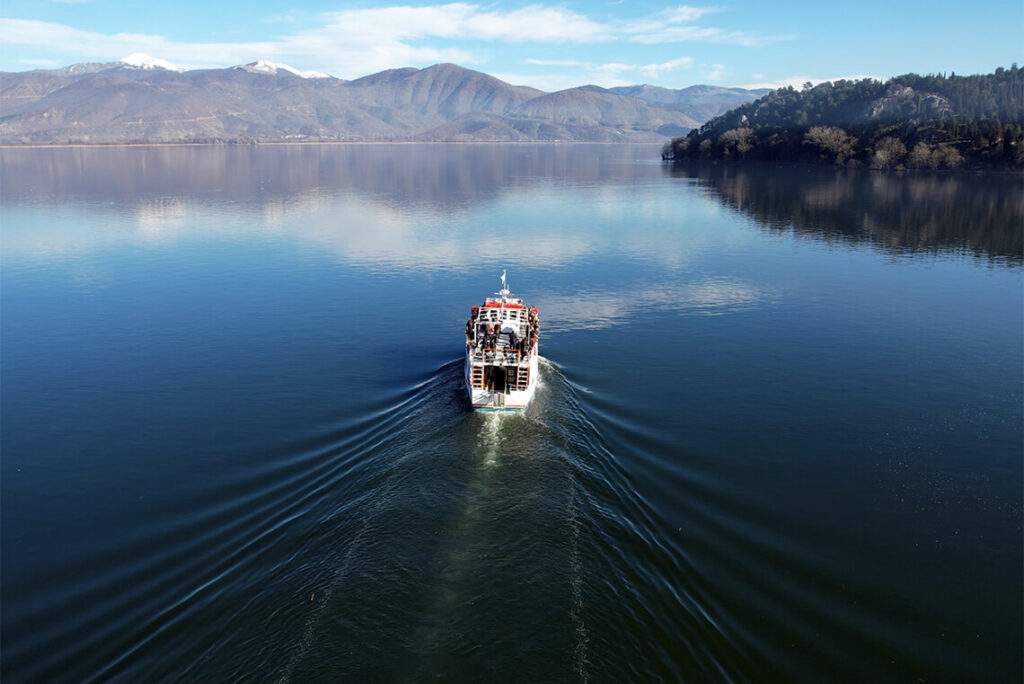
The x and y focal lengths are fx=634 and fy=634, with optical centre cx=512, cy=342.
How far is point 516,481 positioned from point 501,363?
10.1 metres

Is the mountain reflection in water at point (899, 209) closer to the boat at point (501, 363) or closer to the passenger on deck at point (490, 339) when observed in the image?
the boat at point (501, 363)

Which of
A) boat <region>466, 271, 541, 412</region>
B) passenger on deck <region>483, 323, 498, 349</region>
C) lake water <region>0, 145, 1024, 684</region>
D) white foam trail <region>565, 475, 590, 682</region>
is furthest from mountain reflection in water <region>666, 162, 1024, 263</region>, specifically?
white foam trail <region>565, 475, 590, 682</region>

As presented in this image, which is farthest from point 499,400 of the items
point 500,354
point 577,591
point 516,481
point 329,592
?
point 329,592

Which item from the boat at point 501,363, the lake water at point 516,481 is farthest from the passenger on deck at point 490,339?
the lake water at point 516,481

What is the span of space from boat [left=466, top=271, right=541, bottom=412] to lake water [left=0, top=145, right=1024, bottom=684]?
1605mm

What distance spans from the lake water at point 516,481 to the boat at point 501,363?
161cm

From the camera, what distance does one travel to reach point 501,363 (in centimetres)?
3984

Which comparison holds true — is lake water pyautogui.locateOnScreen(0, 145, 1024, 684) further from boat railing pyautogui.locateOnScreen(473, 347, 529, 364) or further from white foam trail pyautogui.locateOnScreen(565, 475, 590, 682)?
boat railing pyautogui.locateOnScreen(473, 347, 529, 364)

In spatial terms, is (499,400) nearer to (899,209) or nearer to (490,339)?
(490,339)

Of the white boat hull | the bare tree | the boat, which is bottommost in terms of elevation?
the white boat hull

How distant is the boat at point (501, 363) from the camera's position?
3931 cm

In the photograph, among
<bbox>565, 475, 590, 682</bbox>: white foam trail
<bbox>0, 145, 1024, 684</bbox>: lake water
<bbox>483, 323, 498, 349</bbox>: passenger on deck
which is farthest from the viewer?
<bbox>483, 323, 498, 349</bbox>: passenger on deck

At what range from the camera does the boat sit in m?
39.3

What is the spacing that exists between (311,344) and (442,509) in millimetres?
31703
